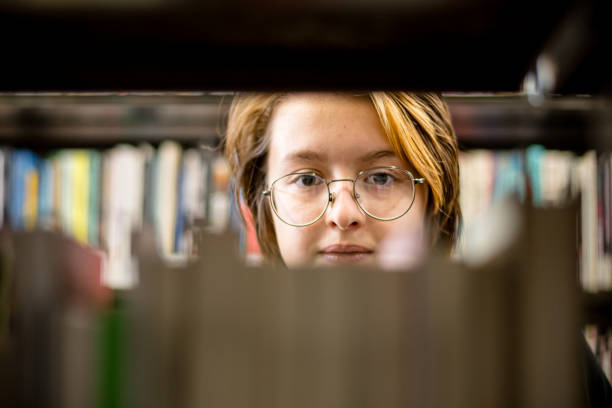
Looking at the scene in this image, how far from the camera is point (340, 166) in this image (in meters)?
0.79

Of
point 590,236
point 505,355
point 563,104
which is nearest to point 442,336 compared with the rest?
point 505,355

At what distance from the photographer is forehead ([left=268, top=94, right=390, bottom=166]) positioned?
80cm

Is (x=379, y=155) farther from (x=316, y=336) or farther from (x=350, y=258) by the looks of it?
(x=316, y=336)

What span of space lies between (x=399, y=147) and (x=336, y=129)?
10cm

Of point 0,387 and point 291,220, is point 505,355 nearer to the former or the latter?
point 0,387

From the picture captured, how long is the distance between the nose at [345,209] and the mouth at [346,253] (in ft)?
0.09

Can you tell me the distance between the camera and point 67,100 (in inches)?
29.3

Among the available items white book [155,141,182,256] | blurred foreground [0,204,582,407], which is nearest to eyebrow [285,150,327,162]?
white book [155,141,182,256]

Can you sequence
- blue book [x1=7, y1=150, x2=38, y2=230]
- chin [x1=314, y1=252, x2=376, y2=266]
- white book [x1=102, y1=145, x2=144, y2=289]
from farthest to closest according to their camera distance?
white book [x1=102, y1=145, x2=144, y2=289] → blue book [x1=7, y1=150, x2=38, y2=230] → chin [x1=314, y1=252, x2=376, y2=266]

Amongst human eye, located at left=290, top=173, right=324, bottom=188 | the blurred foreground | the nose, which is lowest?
the blurred foreground

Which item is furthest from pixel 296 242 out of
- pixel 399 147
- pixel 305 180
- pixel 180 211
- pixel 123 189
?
pixel 123 189

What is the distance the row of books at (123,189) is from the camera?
114cm

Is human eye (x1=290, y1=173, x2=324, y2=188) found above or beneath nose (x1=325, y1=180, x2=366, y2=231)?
above

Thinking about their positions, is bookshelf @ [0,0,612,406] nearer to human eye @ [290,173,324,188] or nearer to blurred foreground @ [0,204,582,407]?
blurred foreground @ [0,204,582,407]
